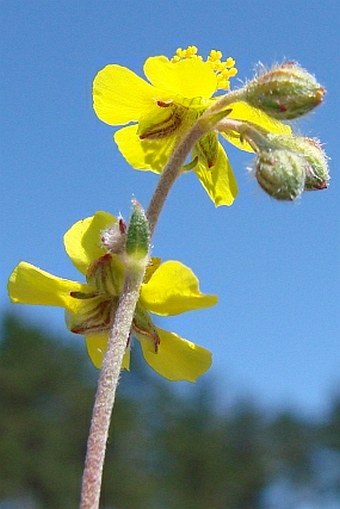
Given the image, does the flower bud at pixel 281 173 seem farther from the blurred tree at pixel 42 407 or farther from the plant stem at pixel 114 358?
the blurred tree at pixel 42 407

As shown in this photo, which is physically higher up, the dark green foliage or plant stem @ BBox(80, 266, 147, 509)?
the dark green foliage

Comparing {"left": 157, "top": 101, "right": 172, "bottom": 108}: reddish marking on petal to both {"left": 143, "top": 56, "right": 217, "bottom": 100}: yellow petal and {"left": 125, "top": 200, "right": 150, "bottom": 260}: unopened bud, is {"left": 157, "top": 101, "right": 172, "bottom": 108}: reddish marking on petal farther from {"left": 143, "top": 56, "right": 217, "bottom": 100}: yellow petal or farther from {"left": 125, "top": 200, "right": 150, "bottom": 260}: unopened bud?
{"left": 125, "top": 200, "right": 150, "bottom": 260}: unopened bud

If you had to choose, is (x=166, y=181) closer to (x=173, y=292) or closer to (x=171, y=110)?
(x=173, y=292)

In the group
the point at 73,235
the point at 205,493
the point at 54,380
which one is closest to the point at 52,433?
the point at 54,380

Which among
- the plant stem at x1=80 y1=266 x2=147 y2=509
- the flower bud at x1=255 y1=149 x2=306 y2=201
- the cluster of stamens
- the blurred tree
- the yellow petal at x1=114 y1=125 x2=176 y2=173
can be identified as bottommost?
the plant stem at x1=80 y1=266 x2=147 y2=509

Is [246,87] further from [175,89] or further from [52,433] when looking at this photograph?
[52,433]

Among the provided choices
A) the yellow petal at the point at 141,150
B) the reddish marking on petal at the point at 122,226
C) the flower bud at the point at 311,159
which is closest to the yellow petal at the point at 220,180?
the yellow petal at the point at 141,150

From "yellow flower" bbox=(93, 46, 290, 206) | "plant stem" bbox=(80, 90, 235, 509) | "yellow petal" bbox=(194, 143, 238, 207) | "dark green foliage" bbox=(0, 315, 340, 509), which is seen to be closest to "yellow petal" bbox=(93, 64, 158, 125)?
"yellow flower" bbox=(93, 46, 290, 206)

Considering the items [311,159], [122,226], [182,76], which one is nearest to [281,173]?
[311,159]
